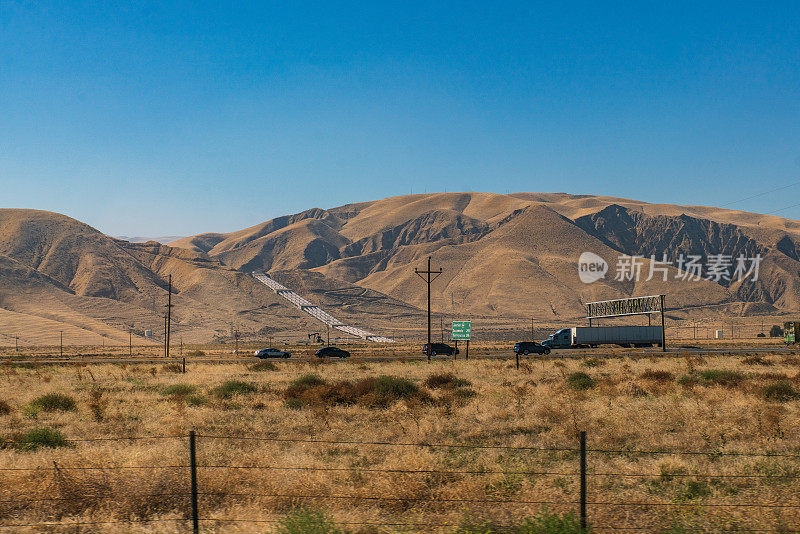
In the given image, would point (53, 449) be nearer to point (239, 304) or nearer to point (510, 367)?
point (510, 367)

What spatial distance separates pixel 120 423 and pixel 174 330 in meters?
124

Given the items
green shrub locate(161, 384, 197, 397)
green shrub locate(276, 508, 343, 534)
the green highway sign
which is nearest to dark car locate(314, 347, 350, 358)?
the green highway sign

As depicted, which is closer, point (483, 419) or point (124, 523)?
point (124, 523)

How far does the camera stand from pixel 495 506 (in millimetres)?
9695

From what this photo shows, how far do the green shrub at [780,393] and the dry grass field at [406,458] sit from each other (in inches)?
2.6

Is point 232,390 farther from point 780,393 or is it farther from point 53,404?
point 780,393

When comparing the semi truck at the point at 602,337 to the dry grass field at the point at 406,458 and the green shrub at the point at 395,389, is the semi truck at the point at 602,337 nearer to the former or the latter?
the dry grass field at the point at 406,458

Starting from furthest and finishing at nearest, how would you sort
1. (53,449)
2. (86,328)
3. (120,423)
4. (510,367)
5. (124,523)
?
1. (86,328)
2. (510,367)
3. (120,423)
4. (53,449)
5. (124,523)

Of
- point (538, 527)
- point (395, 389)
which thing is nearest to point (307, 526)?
point (538, 527)

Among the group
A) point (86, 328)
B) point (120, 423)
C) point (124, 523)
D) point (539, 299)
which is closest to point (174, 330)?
point (86, 328)

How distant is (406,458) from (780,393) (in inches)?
635

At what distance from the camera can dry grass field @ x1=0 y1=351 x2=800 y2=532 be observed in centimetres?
940

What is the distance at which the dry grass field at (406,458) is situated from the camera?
9.40 meters

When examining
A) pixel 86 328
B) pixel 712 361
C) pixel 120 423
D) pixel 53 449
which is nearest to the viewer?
pixel 53 449
